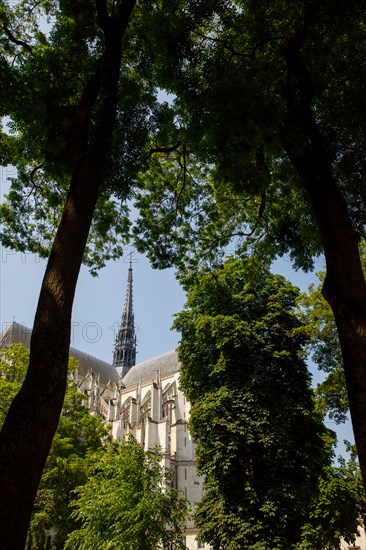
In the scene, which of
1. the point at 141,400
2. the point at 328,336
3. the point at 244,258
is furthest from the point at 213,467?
the point at 141,400

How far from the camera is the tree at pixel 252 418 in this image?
14.6 m

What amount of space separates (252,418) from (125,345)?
2091 inches

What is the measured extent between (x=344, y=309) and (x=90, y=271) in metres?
8.50

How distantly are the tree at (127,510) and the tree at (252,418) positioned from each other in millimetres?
2004

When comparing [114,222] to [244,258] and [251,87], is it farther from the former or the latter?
[251,87]

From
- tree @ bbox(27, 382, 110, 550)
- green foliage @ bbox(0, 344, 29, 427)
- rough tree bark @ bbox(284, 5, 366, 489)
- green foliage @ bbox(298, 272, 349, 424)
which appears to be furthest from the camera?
green foliage @ bbox(0, 344, 29, 427)

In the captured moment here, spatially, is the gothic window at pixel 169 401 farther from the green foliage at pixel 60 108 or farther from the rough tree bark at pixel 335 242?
the rough tree bark at pixel 335 242

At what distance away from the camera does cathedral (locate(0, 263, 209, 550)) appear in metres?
36.4

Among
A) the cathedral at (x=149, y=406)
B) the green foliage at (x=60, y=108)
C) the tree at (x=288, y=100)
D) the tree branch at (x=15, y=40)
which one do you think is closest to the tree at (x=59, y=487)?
the cathedral at (x=149, y=406)

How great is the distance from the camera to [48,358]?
426 centimetres

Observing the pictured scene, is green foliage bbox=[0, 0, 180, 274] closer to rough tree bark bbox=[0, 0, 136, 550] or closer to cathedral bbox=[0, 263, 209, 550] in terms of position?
rough tree bark bbox=[0, 0, 136, 550]

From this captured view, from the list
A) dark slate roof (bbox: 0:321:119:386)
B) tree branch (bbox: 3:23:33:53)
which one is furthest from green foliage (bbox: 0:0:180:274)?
dark slate roof (bbox: 0:321:119:386)

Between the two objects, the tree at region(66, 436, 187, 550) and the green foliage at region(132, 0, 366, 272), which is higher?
the green foliage at region(132, 0, 366, 272)

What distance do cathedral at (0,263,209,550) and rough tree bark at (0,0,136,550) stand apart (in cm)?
2476
